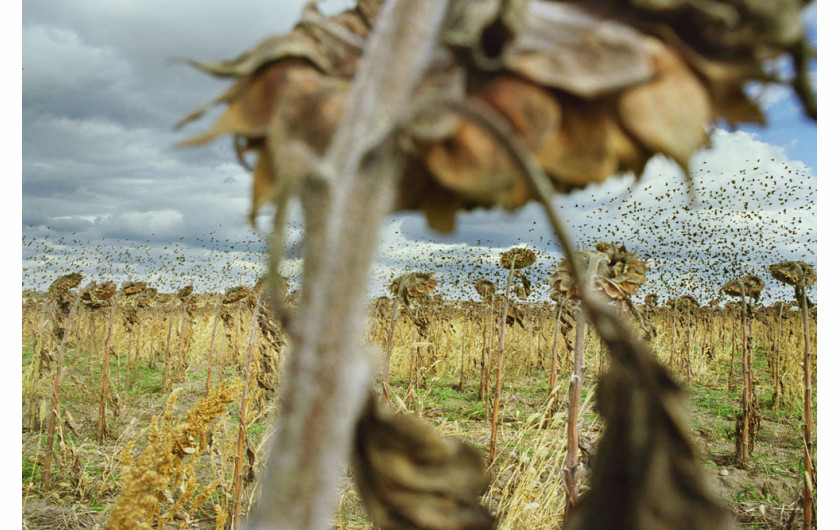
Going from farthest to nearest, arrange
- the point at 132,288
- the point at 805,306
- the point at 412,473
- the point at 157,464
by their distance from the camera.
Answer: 1. the point at 132,288
2. the point at 805,306
3. the point at 157,464
4. the point at 412,473

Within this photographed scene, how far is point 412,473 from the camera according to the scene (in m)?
0.46

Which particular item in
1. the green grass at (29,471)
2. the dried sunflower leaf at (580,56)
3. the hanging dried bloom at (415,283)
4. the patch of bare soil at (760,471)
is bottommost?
the green grass at (29,471)

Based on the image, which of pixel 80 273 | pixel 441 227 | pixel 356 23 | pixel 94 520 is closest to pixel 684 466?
pixel 441 227

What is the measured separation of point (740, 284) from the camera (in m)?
5.66

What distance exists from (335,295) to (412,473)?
0.66ft

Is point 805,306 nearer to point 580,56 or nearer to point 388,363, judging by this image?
point 388,363

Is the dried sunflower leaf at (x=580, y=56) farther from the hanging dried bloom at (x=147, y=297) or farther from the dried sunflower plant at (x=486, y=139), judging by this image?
the hanging dried bloom at (x=147, y=297)

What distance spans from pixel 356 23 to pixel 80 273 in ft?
22.7

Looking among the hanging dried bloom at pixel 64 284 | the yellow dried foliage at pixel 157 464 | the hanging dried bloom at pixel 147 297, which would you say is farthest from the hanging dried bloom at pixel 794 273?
the hanging dried bloom at pixel 147 297

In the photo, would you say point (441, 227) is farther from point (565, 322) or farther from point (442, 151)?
point (565, 322)

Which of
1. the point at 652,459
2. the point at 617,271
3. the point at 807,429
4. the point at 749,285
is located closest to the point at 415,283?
the point at 617,271

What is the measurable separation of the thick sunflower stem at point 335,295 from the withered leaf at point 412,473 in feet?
0.32

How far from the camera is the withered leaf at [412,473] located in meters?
0.46

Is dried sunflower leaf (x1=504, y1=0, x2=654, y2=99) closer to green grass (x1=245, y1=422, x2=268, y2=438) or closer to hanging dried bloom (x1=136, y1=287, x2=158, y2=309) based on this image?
green grass (x1=245, y1=422, x2=268, y2=438)
